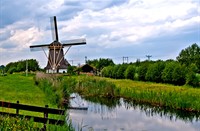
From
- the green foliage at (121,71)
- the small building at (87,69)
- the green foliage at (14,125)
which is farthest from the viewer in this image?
the small building at (87,69)

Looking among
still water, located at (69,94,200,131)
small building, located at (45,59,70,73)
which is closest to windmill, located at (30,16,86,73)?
small building, located at (45,59,70,73)

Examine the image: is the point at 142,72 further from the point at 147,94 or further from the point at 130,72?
the point at 147,94

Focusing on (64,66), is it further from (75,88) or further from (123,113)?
(123,113)

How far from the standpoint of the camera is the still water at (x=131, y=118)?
16.6 metres

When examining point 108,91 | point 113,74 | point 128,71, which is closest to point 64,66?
point 113,74

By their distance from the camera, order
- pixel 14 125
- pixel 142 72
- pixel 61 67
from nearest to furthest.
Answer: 1. pixel 14 125
2. pixel 142 72
3. pixel 61 67

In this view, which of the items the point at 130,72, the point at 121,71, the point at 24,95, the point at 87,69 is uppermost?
the point at 87,69

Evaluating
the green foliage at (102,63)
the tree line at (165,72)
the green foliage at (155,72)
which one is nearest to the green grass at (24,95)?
the tree line at (165,72)

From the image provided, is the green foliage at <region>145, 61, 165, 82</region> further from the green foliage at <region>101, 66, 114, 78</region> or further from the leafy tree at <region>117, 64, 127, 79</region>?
Answer: the green foliage at <region>101, 66, 114, 78</region>

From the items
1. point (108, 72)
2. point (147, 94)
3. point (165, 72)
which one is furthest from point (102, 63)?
point (147, 94)

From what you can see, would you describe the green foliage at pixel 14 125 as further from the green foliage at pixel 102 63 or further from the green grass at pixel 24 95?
the green foliage at pixel 102 63

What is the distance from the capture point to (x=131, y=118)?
63.8 ft

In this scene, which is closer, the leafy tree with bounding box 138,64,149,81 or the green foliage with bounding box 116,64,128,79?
the leafy tree with bounding box 138,64,149,81

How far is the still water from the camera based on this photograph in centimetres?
1658
